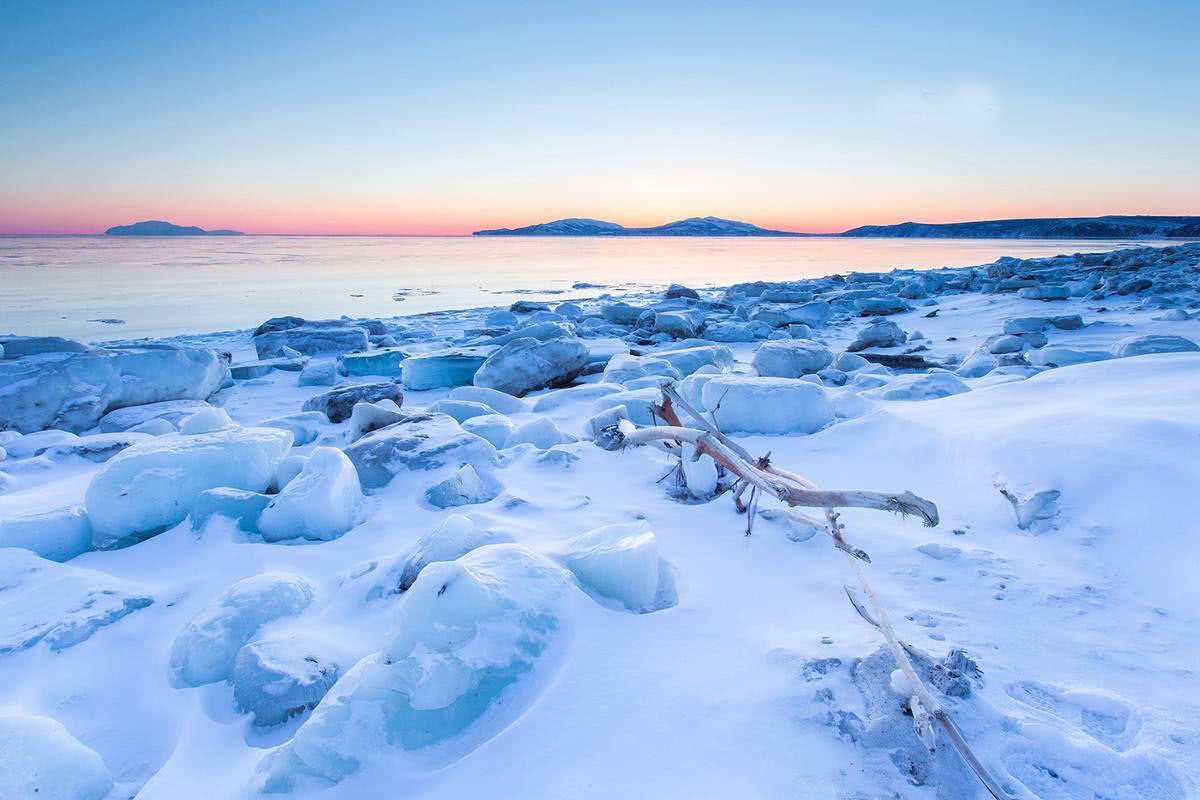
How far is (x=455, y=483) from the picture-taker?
203cm

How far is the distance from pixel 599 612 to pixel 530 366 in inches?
126

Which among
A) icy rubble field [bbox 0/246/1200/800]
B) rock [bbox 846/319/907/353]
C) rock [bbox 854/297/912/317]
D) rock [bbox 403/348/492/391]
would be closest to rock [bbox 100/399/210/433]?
icy rubble field [bbox 0/246/1200/800]

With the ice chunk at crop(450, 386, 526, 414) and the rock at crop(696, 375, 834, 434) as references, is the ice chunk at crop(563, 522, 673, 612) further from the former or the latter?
the ice chunk at crop(450, 386, 526, 414)

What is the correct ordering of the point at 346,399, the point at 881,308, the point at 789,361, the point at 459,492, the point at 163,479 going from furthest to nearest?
the point at 881,308 → the point at 789,361 → the point at 346,399 → the point at 459,492 → the point at 163,479

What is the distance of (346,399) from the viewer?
11.3ft

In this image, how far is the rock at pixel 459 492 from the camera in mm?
1993

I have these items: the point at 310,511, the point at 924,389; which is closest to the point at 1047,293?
the point at 924,389

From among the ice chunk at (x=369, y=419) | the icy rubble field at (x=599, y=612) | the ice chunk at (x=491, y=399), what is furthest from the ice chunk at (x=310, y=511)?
the ice chunk at (x=491, y=399)

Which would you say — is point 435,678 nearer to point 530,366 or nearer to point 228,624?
point 228,624

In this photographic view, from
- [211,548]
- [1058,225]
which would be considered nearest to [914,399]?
[211,548]

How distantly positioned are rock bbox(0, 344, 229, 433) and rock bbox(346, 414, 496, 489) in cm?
245

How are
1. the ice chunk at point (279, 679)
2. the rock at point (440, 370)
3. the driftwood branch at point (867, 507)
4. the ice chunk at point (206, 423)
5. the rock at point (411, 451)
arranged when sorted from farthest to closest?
the rock at point (440, 370) < the ice chunk at point (206, 423) < the rock at point (411, 451) < the ice chunk at point (279, 679) < the driftwood branch at point (867, 507)

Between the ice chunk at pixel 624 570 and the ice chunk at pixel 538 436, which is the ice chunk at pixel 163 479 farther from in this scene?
the ice chunk at pixel 624 570

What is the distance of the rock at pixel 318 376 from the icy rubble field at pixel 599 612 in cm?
218
